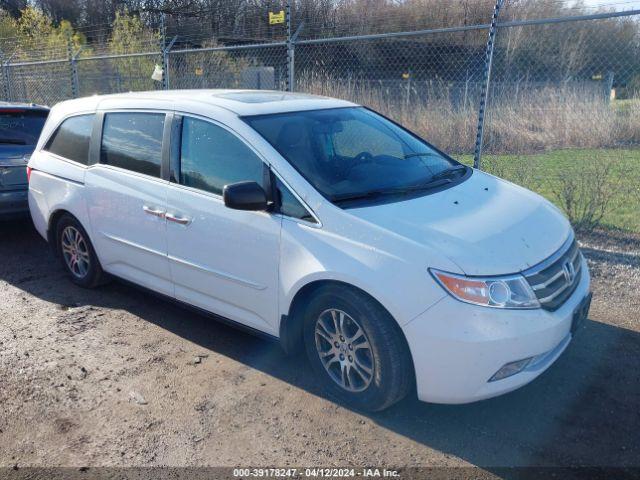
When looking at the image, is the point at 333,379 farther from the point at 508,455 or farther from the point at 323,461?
the point at 508,455

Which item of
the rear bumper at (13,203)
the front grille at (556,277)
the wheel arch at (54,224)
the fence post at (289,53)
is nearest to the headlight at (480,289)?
the front grille at (556,277)

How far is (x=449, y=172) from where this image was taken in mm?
4055

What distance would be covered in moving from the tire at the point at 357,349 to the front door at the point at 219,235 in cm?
32

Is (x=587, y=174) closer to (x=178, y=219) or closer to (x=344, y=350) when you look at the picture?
(x=344, y=350)

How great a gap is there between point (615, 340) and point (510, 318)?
175cm

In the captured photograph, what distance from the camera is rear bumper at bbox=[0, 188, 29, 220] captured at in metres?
6.32

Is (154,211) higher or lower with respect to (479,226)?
lower

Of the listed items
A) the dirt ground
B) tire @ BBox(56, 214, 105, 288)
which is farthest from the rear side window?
the dirt ground

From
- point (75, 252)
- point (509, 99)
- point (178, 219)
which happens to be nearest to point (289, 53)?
point (75, 252)

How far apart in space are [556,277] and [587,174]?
401 cm

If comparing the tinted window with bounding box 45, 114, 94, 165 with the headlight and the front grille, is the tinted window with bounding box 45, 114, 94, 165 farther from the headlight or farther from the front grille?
the front grille

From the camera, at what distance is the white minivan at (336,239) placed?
2.87 metres

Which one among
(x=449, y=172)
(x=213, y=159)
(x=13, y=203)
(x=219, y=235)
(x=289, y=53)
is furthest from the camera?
(x=289, y=53)

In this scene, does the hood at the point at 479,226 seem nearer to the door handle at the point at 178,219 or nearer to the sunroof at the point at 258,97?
the door handle at the point at 178,219
